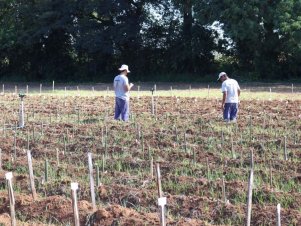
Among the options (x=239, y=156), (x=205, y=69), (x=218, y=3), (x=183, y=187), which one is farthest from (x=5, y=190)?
(x=205, y=69)

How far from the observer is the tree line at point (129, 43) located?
28828mm

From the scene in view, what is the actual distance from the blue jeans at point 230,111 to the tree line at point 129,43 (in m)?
17.0

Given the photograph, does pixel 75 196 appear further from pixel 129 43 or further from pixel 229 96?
Answer: pixel 129 43

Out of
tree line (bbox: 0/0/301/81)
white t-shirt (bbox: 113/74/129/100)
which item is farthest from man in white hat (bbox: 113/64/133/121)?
tree line (bbox: 0/0/301/81)

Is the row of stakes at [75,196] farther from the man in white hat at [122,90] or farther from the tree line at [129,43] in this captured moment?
the tree line at [129,43]

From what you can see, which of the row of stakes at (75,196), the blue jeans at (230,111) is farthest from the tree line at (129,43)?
→ the row of stakes at (75,196)

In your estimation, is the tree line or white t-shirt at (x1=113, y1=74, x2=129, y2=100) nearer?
white t-shirt at (x1=113, y1=74, x2=129, y2=100)

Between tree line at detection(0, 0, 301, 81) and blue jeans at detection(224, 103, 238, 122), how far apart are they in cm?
1701

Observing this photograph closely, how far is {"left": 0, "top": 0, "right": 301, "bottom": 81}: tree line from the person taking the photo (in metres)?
28.8

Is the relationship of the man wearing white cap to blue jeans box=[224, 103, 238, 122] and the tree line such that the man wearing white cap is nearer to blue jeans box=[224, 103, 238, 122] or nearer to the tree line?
blue jeans box=[224, 103, 238, 122]

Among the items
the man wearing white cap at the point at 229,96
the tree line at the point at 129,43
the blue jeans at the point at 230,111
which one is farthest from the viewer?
the tree line at the point at 129,43

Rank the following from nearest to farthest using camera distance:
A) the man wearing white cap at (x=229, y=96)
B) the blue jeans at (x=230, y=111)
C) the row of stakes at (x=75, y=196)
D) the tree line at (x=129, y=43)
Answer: the row of stakes at (x=75, y=196) → the man wearing white cap at (x=229, y=96) → the blue jeans at (x=230, y=111) → the tree line at (x=129, y=43)

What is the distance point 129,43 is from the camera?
108ft

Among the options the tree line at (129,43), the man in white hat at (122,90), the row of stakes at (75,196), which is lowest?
the row of stakes at (75,196)
